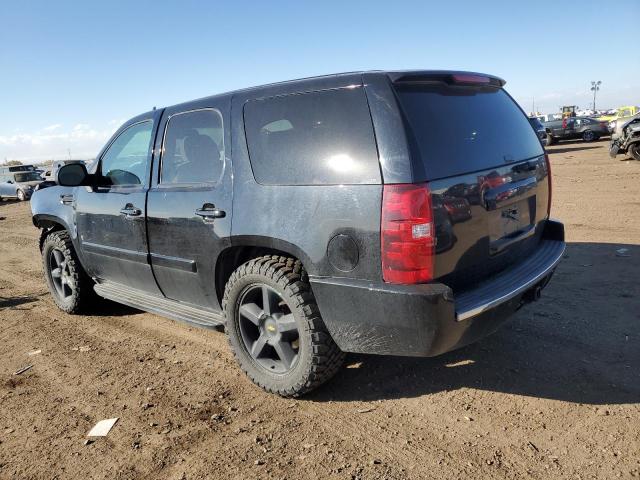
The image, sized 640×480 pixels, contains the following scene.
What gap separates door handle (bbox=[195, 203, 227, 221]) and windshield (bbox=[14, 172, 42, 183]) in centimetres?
2466

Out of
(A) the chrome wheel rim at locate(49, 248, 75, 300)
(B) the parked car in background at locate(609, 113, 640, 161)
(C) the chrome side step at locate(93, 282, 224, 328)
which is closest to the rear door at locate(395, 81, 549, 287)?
(C) the chrome side step at locate(93, 282, 224, 328)

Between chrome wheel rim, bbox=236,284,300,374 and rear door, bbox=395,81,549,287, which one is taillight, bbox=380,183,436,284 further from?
chrome wheel rim, bbox=236,284,300,374

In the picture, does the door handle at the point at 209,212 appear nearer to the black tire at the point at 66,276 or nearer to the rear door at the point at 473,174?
the rear door at the point at 473,174

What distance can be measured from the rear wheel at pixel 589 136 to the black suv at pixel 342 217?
2591 centimetres

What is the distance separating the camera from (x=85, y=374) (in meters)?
3.78

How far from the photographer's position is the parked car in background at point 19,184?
2333cm

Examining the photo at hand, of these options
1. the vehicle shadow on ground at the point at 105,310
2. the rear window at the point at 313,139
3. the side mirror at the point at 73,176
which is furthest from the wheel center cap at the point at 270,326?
the vehicle shadow on ground at the point at 105,310

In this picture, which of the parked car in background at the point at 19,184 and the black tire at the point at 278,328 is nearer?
the black tire at the point at 278,328

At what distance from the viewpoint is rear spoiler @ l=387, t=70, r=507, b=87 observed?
273 centimetres

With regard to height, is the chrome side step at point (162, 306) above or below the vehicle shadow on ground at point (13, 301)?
above

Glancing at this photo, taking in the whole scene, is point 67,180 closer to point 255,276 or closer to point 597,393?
point 255,276

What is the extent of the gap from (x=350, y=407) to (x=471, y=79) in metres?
2.18

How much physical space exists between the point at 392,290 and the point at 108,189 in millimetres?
2983

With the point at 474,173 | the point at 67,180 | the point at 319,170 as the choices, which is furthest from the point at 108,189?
the point at 474,173
